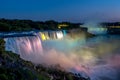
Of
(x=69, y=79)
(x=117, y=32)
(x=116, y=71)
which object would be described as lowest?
(x=117, y=32)

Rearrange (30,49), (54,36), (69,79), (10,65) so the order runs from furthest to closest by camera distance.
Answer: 1. (54,36)
2. (30,49)
3. (69,79)
4. (10,65)

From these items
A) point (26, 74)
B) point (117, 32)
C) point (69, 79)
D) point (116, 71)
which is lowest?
point (117, 32)

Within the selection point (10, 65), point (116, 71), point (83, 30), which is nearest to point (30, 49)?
point (116, 71)

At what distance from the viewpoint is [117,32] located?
13525 cm

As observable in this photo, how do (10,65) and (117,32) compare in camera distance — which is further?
(117,32)

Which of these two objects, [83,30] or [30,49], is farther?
[83,30]

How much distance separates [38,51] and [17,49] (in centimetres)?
502

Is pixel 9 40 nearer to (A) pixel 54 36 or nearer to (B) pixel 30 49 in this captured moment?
(B) pixel 30 49

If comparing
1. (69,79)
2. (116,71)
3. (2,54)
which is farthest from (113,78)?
(2,54)

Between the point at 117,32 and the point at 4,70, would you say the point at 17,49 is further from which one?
the point at 117,32

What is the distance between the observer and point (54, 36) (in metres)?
47.6

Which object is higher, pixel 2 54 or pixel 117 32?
pixel 2 54

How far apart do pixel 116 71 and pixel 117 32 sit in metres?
111

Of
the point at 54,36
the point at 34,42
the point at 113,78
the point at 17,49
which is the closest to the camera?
the point at 113,78
